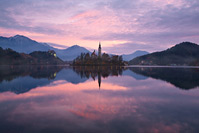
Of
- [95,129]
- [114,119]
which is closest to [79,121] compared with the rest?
[95,129]

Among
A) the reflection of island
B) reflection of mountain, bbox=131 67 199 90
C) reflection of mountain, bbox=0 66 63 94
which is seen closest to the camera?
reflection of mountain, bbox=0 66 63 94

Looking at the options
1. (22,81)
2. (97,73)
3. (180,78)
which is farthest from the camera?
(97,73)

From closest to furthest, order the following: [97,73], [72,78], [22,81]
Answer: [22,81]
[72,78]
[97,73]

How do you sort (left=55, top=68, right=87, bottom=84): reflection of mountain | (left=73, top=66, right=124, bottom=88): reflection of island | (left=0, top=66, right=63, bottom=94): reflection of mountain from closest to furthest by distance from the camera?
(left=0, top=66, right=63, bottom=94): reflection of mountain → (left=55, top=68, right=87, bottom=84): reflection of mountain → (left=73, top=66, right=124, bottom=88): reflection of island

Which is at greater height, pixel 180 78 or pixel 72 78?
pixel 180 78

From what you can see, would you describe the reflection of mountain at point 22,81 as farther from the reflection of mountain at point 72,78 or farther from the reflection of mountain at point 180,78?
the reflection of mountain at point 180,78

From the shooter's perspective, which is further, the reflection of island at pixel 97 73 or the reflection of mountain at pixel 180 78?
the reflection of island at pixel 97 73

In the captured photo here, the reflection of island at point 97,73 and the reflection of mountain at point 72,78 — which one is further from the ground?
the reflection of island at point 97,73

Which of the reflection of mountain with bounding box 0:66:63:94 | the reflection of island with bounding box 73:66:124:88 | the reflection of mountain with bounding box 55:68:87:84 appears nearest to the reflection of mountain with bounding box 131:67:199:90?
the reflection of island with bounding box 73:66:124:88

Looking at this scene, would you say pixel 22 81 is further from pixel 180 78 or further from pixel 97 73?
pixel 180 78

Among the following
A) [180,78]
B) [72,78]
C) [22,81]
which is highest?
[22,81]

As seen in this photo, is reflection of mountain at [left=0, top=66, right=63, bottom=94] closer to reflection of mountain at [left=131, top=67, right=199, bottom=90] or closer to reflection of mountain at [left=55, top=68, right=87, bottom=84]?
reflection of mountain at [left=55, top=68, right=87, bottom=84]

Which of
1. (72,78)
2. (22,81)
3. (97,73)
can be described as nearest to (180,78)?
(97,73)

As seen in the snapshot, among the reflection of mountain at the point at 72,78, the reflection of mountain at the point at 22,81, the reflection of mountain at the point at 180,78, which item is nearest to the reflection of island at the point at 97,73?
the reflection of mountain at the point at 72,78
